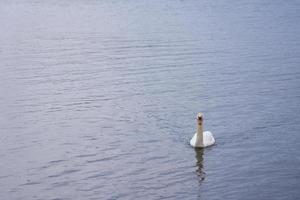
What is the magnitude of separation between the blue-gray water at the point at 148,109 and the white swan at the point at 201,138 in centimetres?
41

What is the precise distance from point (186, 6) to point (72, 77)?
37.6 meters

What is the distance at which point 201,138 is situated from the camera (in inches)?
1073

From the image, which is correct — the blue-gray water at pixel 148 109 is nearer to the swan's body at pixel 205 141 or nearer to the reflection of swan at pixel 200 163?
the reflection of swan at pixel 200 163

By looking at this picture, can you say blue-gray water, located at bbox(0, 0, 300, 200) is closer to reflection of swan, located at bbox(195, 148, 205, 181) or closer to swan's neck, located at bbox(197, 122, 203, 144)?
reflection of swan, located at bbox(195, 148, 205, 181)

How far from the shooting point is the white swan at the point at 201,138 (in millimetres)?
26969

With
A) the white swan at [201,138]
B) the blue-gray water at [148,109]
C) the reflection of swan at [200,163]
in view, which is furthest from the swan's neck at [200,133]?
the blue-gray water at [148,109]

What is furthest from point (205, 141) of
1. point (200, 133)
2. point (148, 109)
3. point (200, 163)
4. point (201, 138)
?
point (148, 109)

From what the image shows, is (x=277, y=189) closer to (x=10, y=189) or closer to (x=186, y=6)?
(x=10, y=189)

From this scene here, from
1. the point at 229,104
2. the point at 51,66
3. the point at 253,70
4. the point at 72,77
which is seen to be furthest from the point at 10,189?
the point at 253,70

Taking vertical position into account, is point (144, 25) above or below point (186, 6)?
below

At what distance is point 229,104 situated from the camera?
110 feet

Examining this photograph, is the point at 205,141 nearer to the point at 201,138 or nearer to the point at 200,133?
the point at 201,138

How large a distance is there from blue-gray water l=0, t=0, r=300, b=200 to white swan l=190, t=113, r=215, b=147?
412 mm

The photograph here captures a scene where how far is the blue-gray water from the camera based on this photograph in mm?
24281
